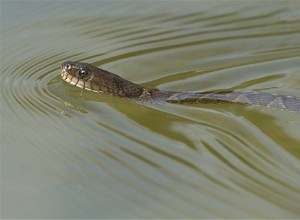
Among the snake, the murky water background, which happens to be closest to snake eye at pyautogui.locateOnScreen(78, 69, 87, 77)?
the snake

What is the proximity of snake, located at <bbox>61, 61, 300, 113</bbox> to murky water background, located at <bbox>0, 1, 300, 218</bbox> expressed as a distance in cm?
9

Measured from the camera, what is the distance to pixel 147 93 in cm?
589

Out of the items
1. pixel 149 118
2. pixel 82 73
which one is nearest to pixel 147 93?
pixel 149 118

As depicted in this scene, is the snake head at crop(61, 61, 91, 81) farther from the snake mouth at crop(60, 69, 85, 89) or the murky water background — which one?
the murky water background

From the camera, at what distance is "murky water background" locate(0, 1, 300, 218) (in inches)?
168

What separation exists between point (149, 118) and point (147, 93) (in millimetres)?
445

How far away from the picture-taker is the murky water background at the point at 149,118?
427 cm

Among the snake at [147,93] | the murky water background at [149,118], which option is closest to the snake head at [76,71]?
the snake at [147,93]

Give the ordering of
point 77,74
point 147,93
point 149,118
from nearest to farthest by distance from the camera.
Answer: point 149,118, point 147,93, point 77,74

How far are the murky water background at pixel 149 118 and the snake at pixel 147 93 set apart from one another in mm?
90

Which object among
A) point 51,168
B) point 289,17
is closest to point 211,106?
point 51,168

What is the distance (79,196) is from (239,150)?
1204mm

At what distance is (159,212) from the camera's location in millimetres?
4098

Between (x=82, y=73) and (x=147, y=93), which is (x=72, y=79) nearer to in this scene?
(x=82, y=73)
